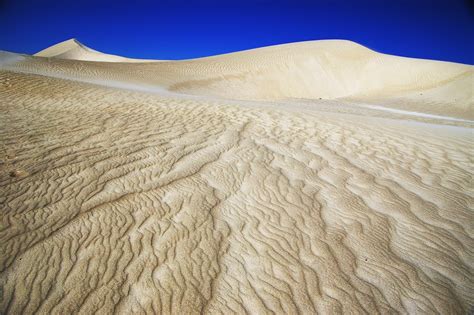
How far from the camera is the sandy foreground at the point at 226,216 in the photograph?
1.90 m

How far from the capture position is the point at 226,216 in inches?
105

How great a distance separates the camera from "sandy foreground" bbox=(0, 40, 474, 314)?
1.90 metres

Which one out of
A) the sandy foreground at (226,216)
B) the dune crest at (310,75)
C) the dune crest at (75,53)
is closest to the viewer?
the sandy foreground at (226,216)

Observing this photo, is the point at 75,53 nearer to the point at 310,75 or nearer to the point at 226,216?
the point at 310,75

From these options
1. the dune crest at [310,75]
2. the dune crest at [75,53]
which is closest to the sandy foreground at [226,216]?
the dune crest at [310,75]

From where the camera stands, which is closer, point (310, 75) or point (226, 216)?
point (226, 216)

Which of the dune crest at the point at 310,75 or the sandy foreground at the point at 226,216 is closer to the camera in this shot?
the sandy foreground at the point at 226,216

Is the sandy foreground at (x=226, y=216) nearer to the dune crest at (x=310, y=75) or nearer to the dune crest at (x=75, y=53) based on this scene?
the dune crest at (x=310, y=75)

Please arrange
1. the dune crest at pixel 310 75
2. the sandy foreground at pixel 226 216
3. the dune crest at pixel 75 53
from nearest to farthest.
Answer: the sandy foreground at pixel 226 216, the dune crest at pixel 310 75, the dune crest at pixel 75 53

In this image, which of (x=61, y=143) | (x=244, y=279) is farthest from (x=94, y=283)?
(x=61, y=143)

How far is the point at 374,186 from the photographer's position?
130 inches

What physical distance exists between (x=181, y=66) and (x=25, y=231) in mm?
21939

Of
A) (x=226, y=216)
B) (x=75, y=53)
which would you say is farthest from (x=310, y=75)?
(x=75, y=53)

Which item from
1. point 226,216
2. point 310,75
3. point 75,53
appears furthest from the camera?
point 75,53
